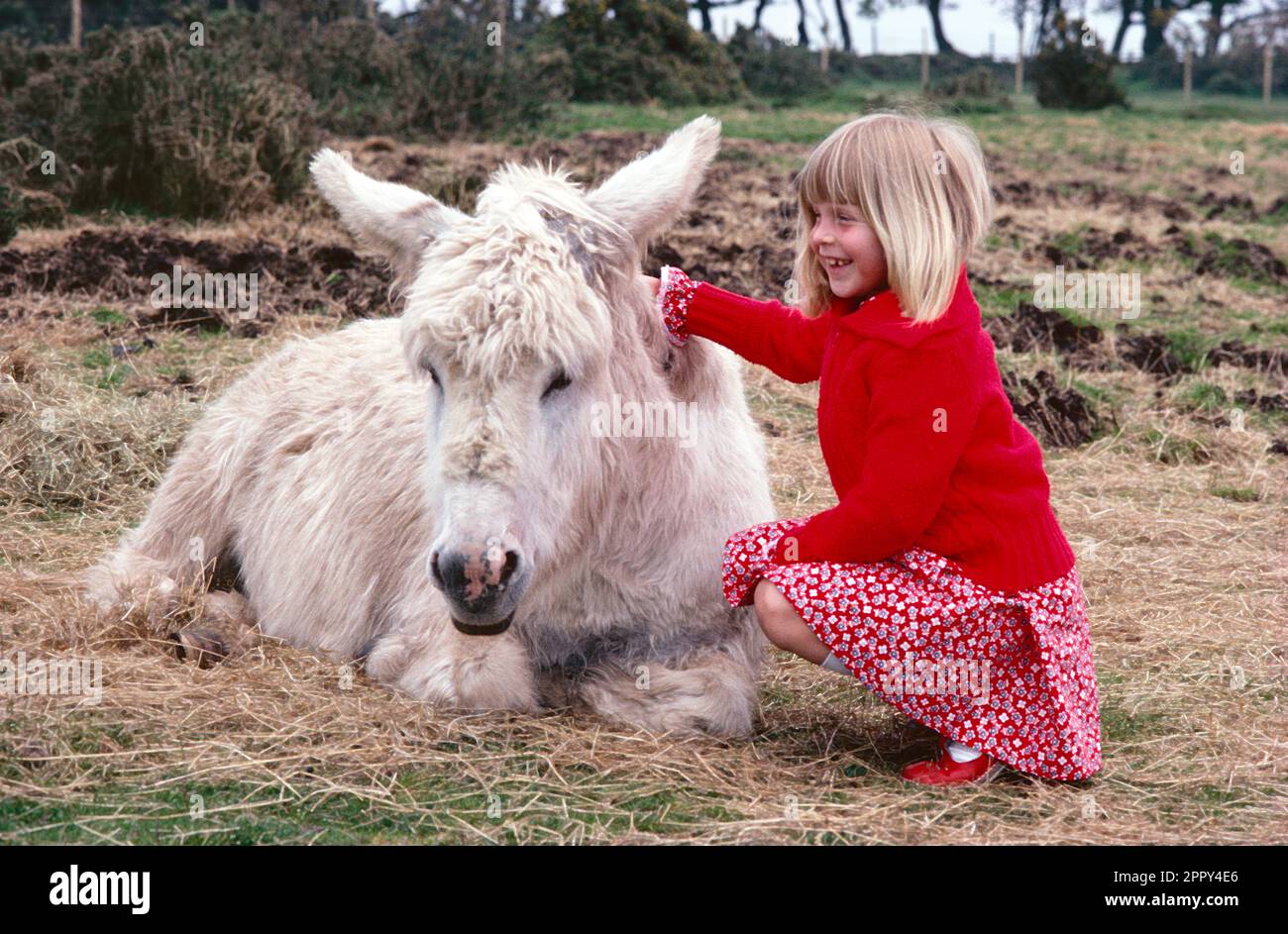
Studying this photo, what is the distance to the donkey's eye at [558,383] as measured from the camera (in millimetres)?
3385

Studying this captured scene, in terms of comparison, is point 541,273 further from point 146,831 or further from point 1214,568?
point 1214,568

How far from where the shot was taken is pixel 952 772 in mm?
3510

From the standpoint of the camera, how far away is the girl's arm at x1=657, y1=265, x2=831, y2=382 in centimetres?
386

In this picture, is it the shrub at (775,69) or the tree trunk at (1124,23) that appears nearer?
the shrub at (775,69)

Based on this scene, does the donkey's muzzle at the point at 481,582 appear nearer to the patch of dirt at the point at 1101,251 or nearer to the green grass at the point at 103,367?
the green grass at the point at 103,367

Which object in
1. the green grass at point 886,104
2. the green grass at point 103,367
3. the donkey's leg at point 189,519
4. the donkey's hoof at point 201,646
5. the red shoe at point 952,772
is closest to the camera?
the red shoe at point 952,772

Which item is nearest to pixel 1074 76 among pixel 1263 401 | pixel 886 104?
pixel 886 104

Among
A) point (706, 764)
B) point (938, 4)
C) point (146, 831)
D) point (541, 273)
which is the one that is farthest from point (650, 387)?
point (938, 4)

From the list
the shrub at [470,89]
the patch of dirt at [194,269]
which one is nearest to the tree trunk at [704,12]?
the shrub at [470,89]

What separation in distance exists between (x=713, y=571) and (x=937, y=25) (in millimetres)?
53484

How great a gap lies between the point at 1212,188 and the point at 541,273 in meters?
16.5

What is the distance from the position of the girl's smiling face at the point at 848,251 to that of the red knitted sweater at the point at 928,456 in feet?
0.19

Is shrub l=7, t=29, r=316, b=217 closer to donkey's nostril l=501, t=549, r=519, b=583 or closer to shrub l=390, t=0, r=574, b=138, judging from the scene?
shrub l=390, t=0, r=574, b=138

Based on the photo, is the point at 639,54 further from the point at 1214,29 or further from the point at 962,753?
the point at 1214,29
